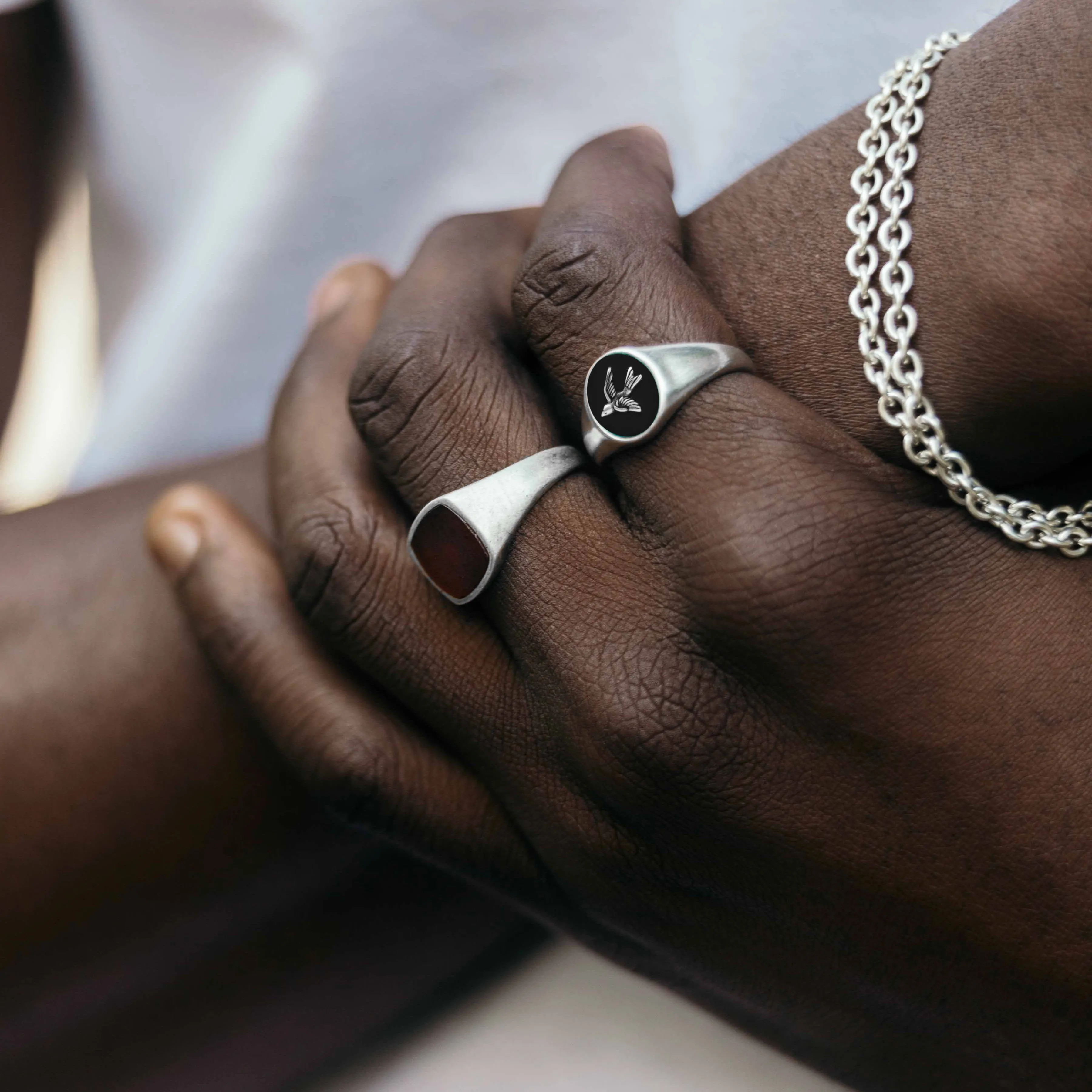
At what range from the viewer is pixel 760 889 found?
0.71 m

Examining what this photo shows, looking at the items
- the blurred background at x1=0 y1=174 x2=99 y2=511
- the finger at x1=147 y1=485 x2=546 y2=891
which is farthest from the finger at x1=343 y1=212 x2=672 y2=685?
the blurred background at x1=0 y1=174 x2=99 y2=511

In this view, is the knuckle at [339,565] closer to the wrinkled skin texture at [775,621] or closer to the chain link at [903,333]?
the wrinkled skin texture at [775,621]

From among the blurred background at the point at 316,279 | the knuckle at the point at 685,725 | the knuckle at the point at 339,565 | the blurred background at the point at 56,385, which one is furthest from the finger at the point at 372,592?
→ the blurred background at the point at 56,385

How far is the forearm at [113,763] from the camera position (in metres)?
0.94

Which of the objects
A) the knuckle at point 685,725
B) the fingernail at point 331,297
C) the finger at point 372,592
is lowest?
the knuckle at point 685,725

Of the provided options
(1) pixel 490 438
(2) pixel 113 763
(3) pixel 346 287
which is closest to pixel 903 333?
(1) pixel 490 438

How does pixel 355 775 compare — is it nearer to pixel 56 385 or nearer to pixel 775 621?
pixel 775 621

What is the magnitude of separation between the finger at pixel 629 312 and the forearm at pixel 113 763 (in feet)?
1.53

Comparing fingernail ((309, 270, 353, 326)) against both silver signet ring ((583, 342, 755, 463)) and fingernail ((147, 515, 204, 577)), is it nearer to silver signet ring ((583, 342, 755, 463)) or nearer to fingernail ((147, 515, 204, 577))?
fingernail ((147, 515, 204, 577))

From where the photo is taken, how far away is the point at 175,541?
0.92m

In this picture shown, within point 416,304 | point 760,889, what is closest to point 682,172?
point 416,304

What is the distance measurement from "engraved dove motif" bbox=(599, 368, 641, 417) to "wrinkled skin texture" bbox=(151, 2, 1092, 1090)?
0.10 ft

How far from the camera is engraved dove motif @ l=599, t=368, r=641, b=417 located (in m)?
0.68

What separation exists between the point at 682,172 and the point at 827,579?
694 millimetres
